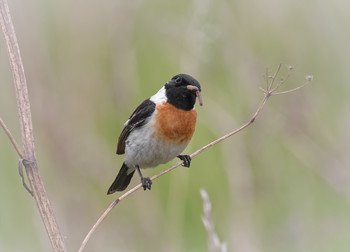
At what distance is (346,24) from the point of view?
482 cm

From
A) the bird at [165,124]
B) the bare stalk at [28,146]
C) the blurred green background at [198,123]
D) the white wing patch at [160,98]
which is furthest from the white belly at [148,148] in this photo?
the bare stalk at [28,146]

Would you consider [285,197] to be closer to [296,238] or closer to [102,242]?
[296,238]

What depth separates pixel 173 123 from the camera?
367cm

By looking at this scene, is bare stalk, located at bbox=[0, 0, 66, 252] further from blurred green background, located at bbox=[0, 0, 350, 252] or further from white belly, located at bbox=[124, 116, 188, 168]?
blurred green background, located at bbox=[0, 0, 350, 252]

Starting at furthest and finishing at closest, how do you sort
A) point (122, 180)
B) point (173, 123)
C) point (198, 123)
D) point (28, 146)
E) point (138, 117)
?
point (198, 123) → point (122, 180) → point (138, 117) → point (173, 123) → point (28, 146)

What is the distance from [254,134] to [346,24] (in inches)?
52.3

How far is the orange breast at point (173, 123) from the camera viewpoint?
144 inches

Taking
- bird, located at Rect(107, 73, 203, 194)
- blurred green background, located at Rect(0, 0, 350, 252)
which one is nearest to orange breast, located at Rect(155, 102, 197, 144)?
bird, located at Rect(107, 73, 203, 194)

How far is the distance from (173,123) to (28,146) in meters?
1.52

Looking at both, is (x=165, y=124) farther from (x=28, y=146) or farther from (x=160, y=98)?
(x=28, y=146)

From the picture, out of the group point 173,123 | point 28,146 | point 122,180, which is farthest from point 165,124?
point 28,146

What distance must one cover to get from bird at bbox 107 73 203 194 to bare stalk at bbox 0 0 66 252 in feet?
4.70

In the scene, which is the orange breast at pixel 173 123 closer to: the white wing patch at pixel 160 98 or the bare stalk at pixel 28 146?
the white wing patch at pixel 160 98

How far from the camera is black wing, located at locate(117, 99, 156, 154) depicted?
379cm
